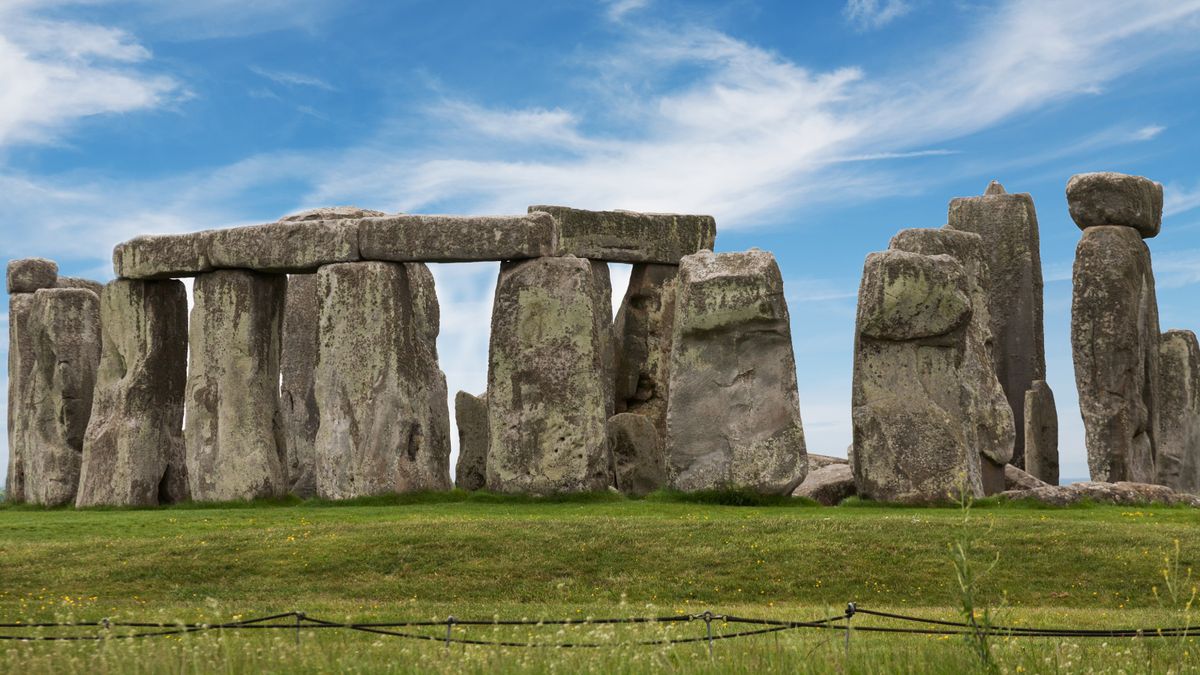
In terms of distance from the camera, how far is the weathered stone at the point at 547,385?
2350cm

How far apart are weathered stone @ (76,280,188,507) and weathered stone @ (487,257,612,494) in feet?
20.3

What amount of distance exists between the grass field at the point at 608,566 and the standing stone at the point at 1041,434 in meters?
7.85

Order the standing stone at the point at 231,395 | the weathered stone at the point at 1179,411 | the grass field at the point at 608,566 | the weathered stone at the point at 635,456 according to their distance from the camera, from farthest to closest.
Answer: the weathered stone at the point at 1179,411 < the weathered stone at the point at 635,456 < the standing stone at the point at 231,395 < the grass field at the point at 608,566

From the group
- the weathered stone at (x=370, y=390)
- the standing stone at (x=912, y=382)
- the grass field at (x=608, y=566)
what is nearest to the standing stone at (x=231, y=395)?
the weathered stone at (x=370, y=390)

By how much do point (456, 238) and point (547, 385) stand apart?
105 inches

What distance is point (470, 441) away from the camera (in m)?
27.6

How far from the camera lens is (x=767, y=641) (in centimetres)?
1255

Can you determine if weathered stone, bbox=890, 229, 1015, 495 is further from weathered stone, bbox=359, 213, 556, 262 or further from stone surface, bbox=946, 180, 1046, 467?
weathered stone, bbox=359, 213, 556, 262

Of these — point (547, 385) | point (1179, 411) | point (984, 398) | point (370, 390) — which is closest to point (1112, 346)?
point (984, 398)

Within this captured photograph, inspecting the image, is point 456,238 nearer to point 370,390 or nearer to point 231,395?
point 370,390

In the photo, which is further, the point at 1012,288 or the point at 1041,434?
the point at 1012,288

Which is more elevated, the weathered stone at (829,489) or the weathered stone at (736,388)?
the weathered stone at (736,388)

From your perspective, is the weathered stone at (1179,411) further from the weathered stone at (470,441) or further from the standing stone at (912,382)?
the weathered stone at (470,441)

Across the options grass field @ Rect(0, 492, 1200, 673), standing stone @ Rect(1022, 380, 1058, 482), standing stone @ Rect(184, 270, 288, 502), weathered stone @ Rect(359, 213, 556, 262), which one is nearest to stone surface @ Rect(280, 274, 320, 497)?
standing stone @ Rect(184, 270, 288, 502)
